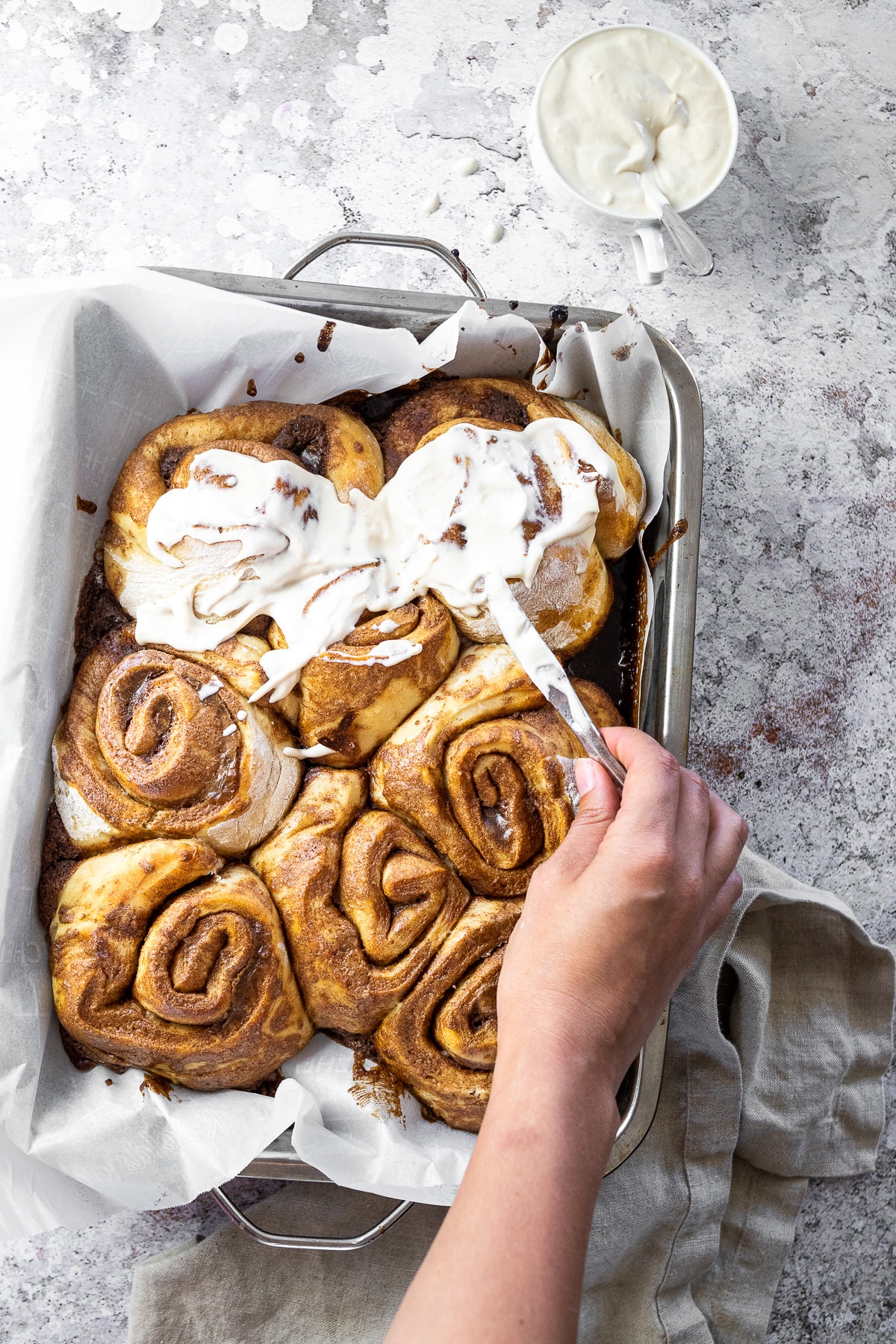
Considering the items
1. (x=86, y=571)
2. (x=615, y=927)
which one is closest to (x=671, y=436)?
(x=615, y=927)

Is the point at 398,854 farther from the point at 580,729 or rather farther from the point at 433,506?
the point at 433,506

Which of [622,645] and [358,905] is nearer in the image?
[358,905]

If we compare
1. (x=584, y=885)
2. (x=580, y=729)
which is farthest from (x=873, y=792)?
(x=584, y=885)

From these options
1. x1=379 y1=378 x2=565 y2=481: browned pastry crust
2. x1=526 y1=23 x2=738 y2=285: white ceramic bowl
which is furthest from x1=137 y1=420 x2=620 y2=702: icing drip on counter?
x1=526 y1=23 x2=738 y2=285: white ceramic bowl

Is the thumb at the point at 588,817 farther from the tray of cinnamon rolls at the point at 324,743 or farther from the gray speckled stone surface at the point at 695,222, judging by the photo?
the gray speckled stone surface at the point at 695,222

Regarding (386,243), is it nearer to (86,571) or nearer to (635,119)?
(635,119)
